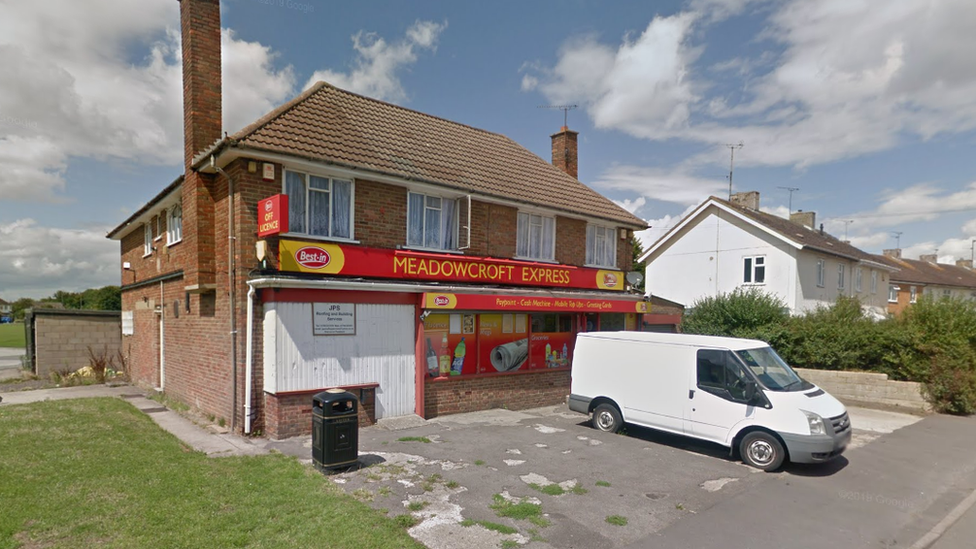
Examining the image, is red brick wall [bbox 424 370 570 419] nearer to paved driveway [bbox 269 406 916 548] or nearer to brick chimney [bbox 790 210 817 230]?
paved driveway [bbox 269 406 916 548]

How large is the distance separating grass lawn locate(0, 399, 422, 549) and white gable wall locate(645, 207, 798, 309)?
71.9 feet

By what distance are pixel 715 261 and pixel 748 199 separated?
569 cm

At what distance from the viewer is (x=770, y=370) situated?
8.74m

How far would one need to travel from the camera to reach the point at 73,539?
15.7 ft

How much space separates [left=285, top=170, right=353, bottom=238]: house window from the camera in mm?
9867

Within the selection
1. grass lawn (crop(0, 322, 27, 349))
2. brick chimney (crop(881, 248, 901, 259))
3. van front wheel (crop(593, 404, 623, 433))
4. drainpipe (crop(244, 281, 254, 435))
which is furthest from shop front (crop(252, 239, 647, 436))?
brick chimney (crop(881, 248, 901, 259))

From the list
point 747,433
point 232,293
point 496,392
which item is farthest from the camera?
point 496,392

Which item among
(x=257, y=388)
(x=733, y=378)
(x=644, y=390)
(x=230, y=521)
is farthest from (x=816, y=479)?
(x=257, y=388)

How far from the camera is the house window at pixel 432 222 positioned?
11.7 meters

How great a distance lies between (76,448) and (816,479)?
11153mm

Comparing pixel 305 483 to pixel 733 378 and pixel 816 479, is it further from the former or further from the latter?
pixel 816 479

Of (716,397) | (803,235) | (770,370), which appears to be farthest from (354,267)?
(803,235)

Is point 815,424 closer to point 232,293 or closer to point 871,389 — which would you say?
point 871,389

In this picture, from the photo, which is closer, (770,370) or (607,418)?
(770,370)
